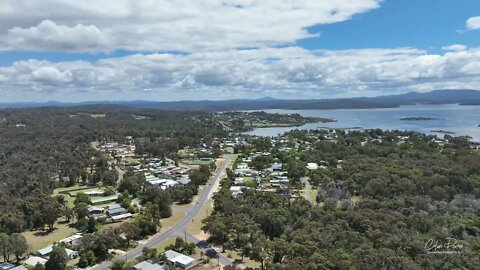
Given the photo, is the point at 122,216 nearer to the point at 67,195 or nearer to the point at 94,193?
the point at 94,193

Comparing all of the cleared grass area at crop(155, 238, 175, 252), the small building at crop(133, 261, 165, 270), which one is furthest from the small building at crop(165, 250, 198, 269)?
the cleared grass area at crop(155, 238, 175, 252)

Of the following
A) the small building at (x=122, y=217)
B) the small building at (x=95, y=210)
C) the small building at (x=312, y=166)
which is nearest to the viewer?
the small building at (x=122, y=217)

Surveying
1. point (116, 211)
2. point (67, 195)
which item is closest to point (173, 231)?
point (116, 211)

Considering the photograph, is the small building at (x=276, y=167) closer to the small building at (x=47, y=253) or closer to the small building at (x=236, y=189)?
the small building at (x=236, y=189)

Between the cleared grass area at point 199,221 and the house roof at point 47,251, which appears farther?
the cleared grass area at point 199,221

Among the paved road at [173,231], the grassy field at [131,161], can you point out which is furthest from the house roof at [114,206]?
the grassy field at [131,161]

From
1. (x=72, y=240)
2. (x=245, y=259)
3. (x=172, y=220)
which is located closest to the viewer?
(x=245, y=259)
